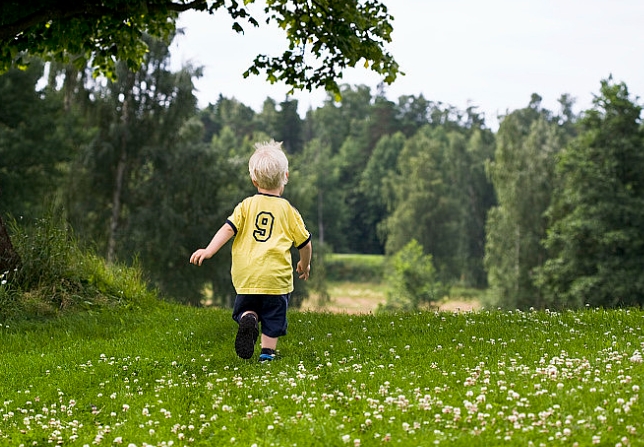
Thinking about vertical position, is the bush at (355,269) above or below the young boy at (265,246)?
below

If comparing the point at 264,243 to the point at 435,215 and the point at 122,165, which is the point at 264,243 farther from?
the point at 435,215

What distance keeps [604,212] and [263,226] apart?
103 ft

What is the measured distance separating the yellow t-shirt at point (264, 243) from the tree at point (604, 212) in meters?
28.9

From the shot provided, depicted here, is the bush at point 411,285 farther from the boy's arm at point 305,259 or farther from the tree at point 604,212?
the boy's arm at point 305,259

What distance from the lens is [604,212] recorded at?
35250mm

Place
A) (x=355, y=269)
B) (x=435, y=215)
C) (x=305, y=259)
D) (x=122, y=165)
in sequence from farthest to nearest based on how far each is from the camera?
(x=355, y=269) < (x=435, y=215) < (x=122, y=165) < (x=305, y=259)

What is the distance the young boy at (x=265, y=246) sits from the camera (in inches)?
309

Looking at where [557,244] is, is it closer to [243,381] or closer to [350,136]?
[243,381]

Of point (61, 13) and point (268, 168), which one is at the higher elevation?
point (61, 13)

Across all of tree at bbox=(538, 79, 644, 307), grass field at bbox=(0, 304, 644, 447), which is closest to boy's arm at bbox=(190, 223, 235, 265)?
grass field at bbox=(0, 304, 644, 447)

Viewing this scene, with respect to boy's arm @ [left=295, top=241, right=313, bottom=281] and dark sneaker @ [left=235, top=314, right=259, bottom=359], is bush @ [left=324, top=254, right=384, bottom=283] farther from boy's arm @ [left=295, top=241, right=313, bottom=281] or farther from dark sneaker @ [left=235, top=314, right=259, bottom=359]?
dark sneaker @ [left=235, top=314, right=259, bottom=359]

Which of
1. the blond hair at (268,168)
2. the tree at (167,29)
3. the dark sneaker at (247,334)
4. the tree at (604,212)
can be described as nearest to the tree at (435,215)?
the tree at (604,212)

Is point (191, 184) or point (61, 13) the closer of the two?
point (61, 13)

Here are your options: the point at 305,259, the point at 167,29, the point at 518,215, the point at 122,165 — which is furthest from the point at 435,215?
the point at 305,259
